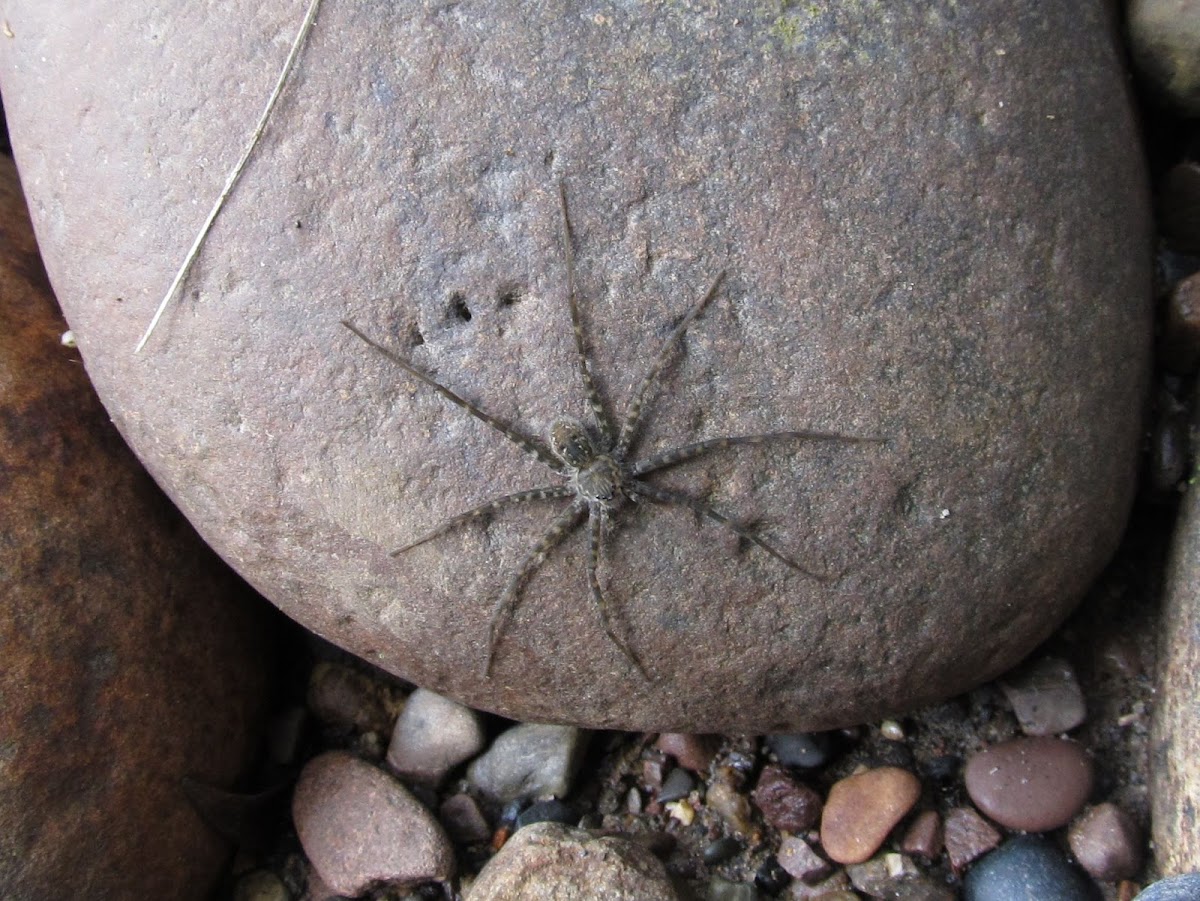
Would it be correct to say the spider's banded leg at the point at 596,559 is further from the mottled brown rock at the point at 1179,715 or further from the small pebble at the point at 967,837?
the mottled brown rock at the point at 1179,715

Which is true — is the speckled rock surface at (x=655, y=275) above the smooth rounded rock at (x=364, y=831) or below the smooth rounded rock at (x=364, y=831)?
above

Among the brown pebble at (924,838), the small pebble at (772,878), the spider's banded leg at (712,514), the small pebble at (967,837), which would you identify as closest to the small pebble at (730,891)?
the small pebble at (772,878)

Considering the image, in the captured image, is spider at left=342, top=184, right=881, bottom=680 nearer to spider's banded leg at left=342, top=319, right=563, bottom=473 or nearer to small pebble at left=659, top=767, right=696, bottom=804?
spider's banded leg at left=342, top=319, right=563, bottom=473

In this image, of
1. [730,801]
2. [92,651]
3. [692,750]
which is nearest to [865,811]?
[730,801]

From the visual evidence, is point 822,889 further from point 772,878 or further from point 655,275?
point 655,275

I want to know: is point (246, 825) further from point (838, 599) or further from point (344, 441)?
point (838, 599)

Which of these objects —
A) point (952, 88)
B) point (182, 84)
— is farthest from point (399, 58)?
point (952, 88)
